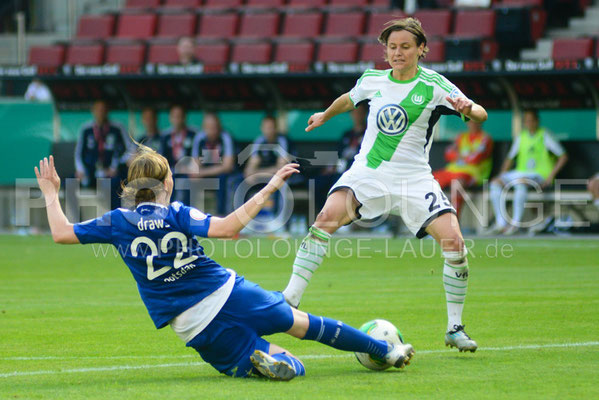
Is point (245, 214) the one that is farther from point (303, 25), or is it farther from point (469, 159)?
point (303, 25)

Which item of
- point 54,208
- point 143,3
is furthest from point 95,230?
point 143,3

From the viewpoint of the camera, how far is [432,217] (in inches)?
291

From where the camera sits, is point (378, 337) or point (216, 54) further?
point (216, 54)

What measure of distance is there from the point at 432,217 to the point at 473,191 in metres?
10.7

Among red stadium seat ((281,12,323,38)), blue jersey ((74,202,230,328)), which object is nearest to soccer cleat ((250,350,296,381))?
blue jersey ((74,202,230,328))

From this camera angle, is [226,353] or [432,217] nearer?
[226,353]

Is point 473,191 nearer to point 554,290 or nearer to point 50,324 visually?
point 554,290

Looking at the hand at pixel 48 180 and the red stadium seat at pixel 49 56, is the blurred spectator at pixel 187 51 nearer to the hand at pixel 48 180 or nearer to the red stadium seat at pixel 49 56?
the red stadium seat at pixel 49 56

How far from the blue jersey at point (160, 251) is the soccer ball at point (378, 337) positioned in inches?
39.8

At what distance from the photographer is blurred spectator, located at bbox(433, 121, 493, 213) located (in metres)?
17.7

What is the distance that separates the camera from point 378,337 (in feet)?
21.6

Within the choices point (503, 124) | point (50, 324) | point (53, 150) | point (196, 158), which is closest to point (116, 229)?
point (50, 324)

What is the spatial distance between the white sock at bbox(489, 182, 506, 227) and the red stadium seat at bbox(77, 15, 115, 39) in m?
9.39

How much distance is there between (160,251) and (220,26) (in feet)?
54.5
